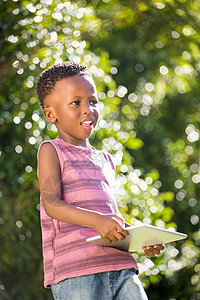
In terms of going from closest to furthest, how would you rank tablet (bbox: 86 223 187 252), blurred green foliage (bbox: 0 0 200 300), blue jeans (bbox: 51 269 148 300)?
1. tablet (bbox: 86 223 187 252)
2. blue jeans (bbox: 51 269 148 300)
3. blurred green foliage (bbox: 0 0 200 300)

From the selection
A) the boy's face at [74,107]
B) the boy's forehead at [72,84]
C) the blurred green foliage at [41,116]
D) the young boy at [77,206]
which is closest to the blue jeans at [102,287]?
the young boy at [77,206]

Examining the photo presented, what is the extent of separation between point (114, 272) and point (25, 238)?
83.6 inches

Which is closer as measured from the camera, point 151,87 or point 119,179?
point 119,179

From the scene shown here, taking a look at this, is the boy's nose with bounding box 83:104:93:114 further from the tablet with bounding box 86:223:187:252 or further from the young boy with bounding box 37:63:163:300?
the tablet with bounding box 86:223:187:252

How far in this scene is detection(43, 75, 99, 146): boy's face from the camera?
196 cm

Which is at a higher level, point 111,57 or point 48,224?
point 48,224

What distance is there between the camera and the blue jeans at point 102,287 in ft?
5.88

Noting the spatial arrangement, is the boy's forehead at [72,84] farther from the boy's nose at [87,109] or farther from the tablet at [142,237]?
the tablet at [142,237]

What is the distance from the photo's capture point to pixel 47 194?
183 cm

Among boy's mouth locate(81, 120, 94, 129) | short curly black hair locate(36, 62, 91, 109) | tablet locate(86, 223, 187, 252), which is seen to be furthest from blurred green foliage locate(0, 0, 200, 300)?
tablet locate(86, 223, 187, 252)

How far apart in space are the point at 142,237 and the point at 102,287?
0.21 metres

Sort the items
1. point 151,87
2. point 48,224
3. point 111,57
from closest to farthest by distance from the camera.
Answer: point 48,224, point 151,87, point 111,57

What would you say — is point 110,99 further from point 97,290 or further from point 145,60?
point 145,60

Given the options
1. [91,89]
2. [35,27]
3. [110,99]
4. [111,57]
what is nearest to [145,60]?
[111,57]
